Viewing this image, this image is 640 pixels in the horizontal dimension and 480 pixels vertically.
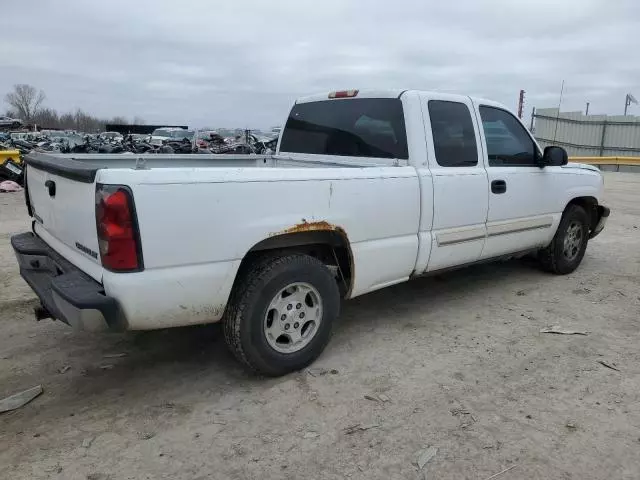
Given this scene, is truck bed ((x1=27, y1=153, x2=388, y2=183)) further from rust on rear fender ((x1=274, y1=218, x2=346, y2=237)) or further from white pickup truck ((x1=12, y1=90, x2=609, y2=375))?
rust on rear fender ((x1=274, y1=218, x2=346, y2=237))

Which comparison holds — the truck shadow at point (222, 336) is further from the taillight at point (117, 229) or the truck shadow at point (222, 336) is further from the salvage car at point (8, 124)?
the salvage car at point (8, 124)

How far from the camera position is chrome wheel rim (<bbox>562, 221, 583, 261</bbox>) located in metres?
5.76

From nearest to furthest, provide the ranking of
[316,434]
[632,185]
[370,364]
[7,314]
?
[316,434] → [370,364] → [7,314] → [632,185]

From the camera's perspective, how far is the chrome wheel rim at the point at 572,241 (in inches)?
227

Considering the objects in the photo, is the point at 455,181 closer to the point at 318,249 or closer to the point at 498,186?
the point at 498,186

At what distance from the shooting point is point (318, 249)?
3.71 metres

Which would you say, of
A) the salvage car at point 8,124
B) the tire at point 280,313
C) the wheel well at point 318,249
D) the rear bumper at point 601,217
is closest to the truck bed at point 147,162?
the wheel well at point 318,249

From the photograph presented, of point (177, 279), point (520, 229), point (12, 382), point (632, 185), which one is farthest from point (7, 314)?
point (632, 185)

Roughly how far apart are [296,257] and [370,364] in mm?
959

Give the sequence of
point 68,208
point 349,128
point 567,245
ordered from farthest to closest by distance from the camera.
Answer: point 567,245 → point 349,128 → point 68,208

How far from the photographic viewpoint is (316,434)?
2826 mm

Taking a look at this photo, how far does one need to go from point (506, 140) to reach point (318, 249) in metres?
2.30

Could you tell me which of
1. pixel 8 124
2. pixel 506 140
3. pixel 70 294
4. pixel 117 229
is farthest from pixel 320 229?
pixel 8 124

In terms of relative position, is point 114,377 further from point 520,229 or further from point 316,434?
point 520,229
